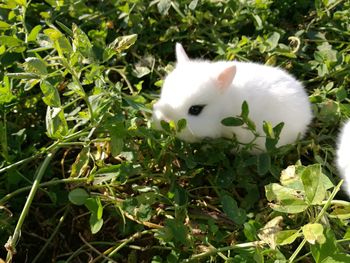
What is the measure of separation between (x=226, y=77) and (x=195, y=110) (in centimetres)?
18

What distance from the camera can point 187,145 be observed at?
2.05 m

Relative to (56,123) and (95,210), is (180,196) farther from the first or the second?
(56,123)

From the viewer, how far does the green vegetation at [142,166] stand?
1.64m

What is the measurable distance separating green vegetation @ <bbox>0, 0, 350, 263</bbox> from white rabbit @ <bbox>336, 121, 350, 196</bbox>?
6 centimetres

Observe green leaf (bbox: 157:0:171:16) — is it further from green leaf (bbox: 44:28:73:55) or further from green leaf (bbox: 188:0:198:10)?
green leaf (bbox: 44:28:73:55)

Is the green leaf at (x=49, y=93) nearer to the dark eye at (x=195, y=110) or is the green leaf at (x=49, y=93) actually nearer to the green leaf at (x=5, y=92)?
the green leaf at (x=5, y=92)

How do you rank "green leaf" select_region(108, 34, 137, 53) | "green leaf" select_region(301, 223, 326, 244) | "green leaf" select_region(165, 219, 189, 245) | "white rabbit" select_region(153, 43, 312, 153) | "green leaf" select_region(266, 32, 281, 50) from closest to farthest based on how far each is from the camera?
"green leaf" select_region(301, 223, 326, 244) → "green leaf" select_region(165, 219, 189, 245) → "green leaf" select_region(108, 34, 137, 53) → "white rabbit" select_region(153, 43, 312, 153) → "green leaf" select_region(266, 32, 281, 50)

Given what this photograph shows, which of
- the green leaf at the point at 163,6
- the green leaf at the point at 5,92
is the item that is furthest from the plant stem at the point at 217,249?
the green leaf at the point at 163,6

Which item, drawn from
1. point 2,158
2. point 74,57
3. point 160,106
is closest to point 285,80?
point 160,106

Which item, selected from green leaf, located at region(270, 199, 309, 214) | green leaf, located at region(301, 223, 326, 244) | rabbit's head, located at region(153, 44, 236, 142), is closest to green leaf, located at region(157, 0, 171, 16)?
rabbit's head, located at region(153, 44, 236, 142)

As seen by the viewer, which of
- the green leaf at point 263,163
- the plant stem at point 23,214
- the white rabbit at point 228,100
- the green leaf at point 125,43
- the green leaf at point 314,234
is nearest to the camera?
the green leaf at point 314,234

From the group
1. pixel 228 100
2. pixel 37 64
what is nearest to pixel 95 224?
pixel 37 64

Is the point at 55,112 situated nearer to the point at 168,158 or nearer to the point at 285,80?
the point at 168,158

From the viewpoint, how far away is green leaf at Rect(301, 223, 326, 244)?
1.35 meters
